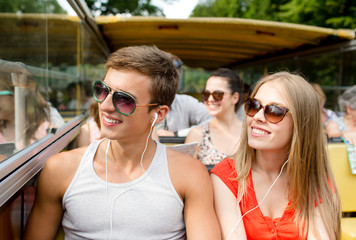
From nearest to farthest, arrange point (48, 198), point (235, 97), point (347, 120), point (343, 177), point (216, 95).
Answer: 1. point (48, 198)
2. point (343, 177)
3. point (216, 95)
4. point (235, 97)
5. point (347, 120)

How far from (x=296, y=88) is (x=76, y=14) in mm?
2324

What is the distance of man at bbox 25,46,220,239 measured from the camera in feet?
5.17

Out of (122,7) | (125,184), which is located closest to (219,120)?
(125,184)

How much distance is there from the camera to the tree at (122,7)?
14288 mm

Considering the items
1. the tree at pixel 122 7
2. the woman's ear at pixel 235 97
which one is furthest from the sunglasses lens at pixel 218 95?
the tree at pixel 122 7

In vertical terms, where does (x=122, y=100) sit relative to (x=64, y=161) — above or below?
above

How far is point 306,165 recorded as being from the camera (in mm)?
1912

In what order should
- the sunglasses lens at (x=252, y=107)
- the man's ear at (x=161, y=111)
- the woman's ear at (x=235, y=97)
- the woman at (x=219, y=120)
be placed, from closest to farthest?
the man's ear at (x=161, y=111)
the sunglasses lens at (x=252, y=107)
the woman at (x=219, y=120)
the woman's ear at (x=235, y=97)

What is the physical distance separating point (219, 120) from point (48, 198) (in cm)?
209

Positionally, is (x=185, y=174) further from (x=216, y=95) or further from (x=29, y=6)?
(x=216, y=95)

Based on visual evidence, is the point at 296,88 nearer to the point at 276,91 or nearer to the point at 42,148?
the point at 276,91

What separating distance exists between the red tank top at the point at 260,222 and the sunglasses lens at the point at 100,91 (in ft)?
2.63

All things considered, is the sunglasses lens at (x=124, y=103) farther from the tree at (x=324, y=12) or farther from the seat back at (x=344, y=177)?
the tree at (x=324, y=12)

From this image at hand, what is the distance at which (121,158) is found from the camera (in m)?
1.71
